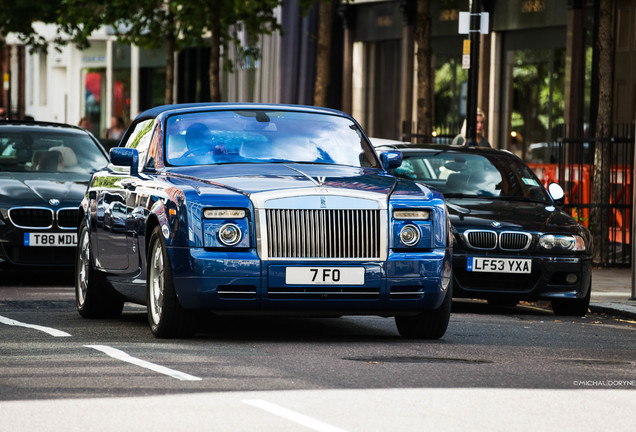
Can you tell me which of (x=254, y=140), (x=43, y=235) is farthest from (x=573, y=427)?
(x=43, y=235)

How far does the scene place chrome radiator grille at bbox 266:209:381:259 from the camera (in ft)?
33.2

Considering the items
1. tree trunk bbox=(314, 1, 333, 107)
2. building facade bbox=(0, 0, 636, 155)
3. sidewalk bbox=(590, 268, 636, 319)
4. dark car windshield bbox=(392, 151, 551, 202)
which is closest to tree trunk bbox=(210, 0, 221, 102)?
building facade bbox=(0, 0, 636, 155)

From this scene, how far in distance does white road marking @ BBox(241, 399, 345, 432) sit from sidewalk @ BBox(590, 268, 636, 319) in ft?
23.3

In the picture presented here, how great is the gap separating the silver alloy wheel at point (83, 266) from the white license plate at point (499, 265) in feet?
10.8

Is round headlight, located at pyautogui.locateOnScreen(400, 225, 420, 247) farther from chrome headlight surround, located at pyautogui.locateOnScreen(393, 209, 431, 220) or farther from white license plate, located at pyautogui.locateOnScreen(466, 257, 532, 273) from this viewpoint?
white license plate, located at pyautogui.locateOnScreen(466, 257, 532, 273)

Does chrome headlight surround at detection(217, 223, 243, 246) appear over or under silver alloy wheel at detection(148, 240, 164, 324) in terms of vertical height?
over

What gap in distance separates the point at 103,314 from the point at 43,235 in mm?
3543

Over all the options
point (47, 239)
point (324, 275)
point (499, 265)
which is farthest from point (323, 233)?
point (47, 239)

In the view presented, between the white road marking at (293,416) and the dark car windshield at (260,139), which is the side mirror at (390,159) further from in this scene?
the white road marking at (293,416)

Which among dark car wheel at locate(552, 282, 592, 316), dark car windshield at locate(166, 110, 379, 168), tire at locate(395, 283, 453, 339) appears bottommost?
dark car wheel at locate(552, 282, 592, 316)

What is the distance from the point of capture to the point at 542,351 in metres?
10.4

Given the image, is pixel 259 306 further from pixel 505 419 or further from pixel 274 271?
pixel 505 419

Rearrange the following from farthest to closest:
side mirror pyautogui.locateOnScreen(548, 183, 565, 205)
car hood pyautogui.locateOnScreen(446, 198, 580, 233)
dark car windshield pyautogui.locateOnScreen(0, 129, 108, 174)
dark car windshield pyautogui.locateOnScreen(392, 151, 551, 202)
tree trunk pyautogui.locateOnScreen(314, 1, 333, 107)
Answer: tree trunk pyautogui.locateOnScreen(314, 1, 333, 107)
dark car windshield pyautogui.locateOnScreen(0, 129, 108, 174)
dark car windshield pyautogui.locateOnScreen(392, 151, 551, 202)
side mirror pyautogui.locateOnScreen(548, 183, 565, 205)
car hood pyautogui.locateOnScreen(446, 198, 580, 233)

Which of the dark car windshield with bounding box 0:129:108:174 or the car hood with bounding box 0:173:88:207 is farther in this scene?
the dark car windshield with bounding box 0:129:108:174
